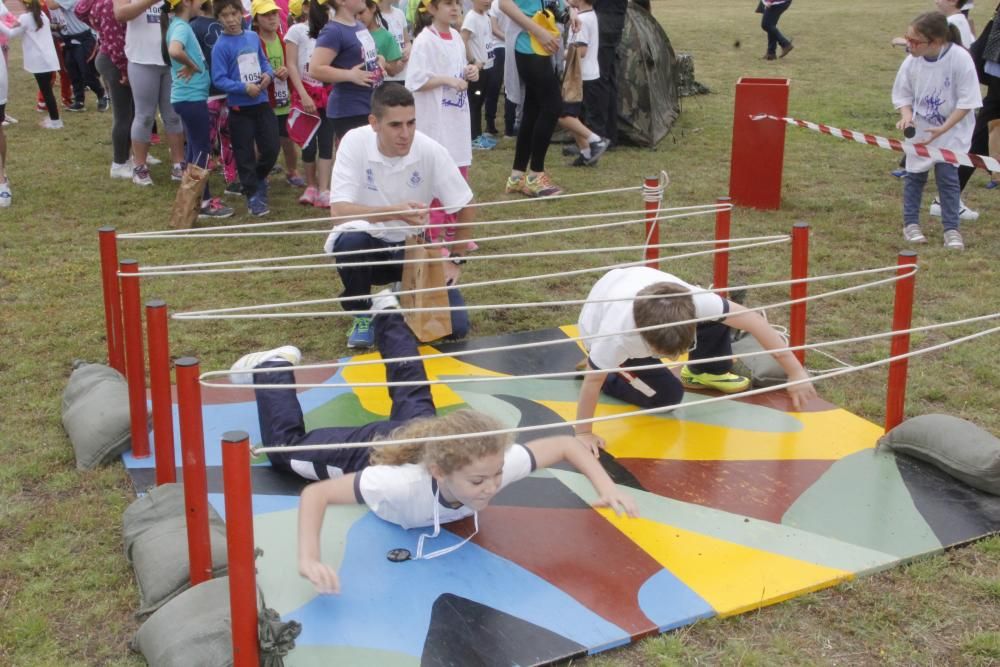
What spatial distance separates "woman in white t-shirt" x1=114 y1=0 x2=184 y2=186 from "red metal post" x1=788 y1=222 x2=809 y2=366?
5203mm

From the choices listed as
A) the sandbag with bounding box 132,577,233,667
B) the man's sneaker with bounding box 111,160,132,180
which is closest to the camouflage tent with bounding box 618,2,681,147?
the man's sneaker with bounding box 111,160,132,180

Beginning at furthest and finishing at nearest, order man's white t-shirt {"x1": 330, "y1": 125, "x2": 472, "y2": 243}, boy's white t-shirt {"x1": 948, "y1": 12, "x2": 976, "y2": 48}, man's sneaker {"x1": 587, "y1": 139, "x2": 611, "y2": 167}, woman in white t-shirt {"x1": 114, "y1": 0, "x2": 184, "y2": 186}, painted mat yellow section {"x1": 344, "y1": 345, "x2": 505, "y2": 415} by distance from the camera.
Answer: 1. man's sneaker {"x1": 587, "y1": 139, "x2": 611, "y2": 167}
2. boy's white t-shirt {"x1": 948, "y1": 12, "x2": 976, "y2": 48}
3. woman in white t-shirt {"x1": 114, "y1": 0, "x2": 184, "y2": 186}
4. man's white t-shirt {"x1": 330, "y1": 125, "x2": 472, "y2": 243}
5. painted mat yellow section {"x1": 344, "y1": 345, "x2": 505, "y2": 415}

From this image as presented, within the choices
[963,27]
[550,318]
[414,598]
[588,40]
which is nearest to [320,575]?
[414,598]

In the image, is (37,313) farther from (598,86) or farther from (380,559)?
(598,86)

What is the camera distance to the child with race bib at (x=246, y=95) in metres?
7.09

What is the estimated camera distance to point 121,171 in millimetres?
8695

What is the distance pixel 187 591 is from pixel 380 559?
0.65 meters

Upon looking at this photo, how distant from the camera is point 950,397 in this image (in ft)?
14.6

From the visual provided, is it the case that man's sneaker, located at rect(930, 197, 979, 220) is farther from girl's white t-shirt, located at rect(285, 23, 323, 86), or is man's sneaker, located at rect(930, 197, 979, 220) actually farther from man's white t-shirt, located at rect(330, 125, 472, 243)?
girl's white t-shirt, located at rect(285, 23, 323, 86)

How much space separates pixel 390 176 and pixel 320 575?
265 cm

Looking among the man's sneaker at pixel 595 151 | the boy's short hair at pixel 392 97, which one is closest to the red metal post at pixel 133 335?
the boy's short hair at pixel 392 97

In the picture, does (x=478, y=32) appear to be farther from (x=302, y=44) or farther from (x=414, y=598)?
(x=414, y=598)

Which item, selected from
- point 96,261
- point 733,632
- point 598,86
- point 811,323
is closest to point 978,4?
point 598,86

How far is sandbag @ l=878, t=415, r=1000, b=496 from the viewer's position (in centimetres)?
351
